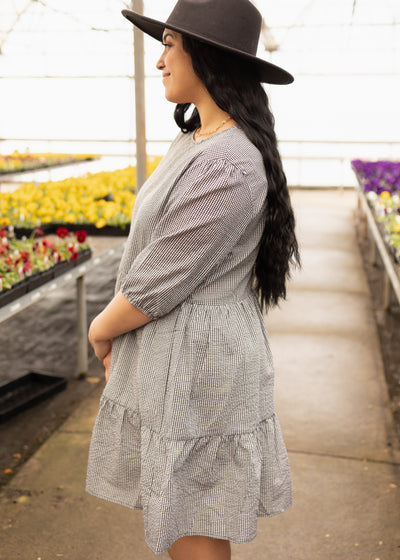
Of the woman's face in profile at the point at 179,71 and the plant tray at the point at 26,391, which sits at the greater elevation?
the woman's face in profile at the point at 179,71

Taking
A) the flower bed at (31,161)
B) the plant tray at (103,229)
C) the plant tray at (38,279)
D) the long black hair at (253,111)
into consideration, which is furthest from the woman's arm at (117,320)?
the flower bed at (31,161)

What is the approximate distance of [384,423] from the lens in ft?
10.2

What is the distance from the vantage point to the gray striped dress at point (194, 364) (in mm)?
1257

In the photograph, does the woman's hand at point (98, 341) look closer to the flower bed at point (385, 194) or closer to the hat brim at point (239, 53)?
the hat brim at point (239, 53)

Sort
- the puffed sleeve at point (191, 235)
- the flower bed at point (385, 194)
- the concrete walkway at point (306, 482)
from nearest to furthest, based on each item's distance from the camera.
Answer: the puffed sleeve at point (191, 235), the concrete walkway at point (306, 482), the flower bed at point (385, 194)

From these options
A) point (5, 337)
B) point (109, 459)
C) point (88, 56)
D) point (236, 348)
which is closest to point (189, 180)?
point (236, 348)

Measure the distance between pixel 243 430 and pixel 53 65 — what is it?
1810 centimetres

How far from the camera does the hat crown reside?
1275 mm

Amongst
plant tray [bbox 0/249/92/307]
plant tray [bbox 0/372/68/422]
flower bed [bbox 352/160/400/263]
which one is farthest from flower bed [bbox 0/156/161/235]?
flower bed [bbox 352/160/400/263]

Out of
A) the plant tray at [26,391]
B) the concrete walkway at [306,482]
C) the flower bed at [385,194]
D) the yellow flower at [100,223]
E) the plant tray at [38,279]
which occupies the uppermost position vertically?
the flower bed at [385,194]

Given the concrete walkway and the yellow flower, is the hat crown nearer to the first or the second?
the concrete walkway

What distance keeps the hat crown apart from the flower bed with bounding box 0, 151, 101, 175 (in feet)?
24.0

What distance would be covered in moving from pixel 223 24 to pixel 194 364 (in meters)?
0.67

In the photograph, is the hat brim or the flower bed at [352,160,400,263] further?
the flower bed at [352,160,400,263]
